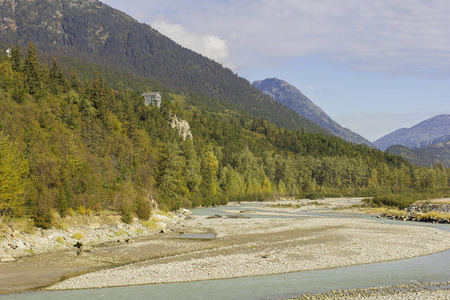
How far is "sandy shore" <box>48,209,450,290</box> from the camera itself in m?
25.8

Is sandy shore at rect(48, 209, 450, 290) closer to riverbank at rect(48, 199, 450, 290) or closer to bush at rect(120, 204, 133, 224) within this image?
riverbank at rect(48, 199, 450, 290)

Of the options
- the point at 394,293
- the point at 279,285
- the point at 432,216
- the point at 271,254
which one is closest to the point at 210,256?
the point at 271,254

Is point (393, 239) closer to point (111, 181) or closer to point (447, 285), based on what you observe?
point (447, 285)

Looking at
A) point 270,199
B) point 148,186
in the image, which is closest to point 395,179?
point 270,199

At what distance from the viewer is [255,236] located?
4584 cm

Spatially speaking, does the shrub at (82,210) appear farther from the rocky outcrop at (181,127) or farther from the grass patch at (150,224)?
the rocky outcrop at (181,127)

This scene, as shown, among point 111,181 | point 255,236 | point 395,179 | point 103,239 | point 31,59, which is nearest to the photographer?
point 103,239

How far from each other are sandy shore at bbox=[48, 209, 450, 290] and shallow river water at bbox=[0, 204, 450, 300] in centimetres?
121

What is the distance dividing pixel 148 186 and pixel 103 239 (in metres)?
35.8

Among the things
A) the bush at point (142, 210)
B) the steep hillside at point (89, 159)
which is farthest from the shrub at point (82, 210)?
the bush at point (142, 210)

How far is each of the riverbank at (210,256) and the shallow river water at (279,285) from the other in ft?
4.02

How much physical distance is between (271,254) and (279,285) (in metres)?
9.54

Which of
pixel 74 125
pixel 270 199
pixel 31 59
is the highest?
pixel 31 59

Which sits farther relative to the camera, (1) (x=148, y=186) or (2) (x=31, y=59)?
(2) (x=31, y=59)
